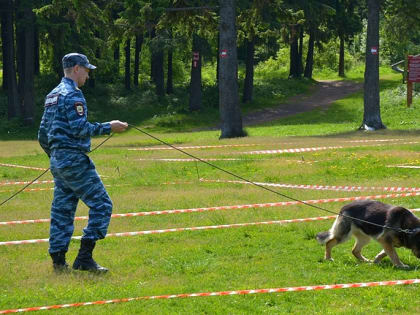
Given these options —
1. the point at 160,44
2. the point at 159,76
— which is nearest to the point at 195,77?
the point at 160,44

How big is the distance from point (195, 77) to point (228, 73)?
14500mm

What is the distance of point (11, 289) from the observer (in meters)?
7.61

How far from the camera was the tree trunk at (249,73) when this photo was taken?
143 feet

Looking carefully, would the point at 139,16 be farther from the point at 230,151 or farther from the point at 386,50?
the point at 386,50

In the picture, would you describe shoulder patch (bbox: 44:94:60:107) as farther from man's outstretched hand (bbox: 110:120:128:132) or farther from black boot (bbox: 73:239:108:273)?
black boot (bbox: 73:239:108:273)

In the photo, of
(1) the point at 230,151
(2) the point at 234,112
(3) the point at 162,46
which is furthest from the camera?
(3) the point at 162,46

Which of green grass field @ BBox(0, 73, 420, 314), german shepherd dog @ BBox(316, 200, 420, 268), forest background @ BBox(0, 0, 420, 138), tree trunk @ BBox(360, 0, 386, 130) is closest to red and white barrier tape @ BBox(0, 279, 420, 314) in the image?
green grass field @ BBox(0, 73, 420, 314)

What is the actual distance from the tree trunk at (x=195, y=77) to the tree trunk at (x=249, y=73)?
166 inches

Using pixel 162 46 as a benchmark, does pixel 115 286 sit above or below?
below

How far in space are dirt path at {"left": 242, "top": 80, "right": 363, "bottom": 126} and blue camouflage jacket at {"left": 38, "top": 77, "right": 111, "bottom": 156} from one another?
3190 cm

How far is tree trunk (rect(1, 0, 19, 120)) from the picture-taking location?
37.4 metres

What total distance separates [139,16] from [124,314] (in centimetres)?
2218

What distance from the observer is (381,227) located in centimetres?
796

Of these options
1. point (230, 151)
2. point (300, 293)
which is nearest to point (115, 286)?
point (300, 293)
